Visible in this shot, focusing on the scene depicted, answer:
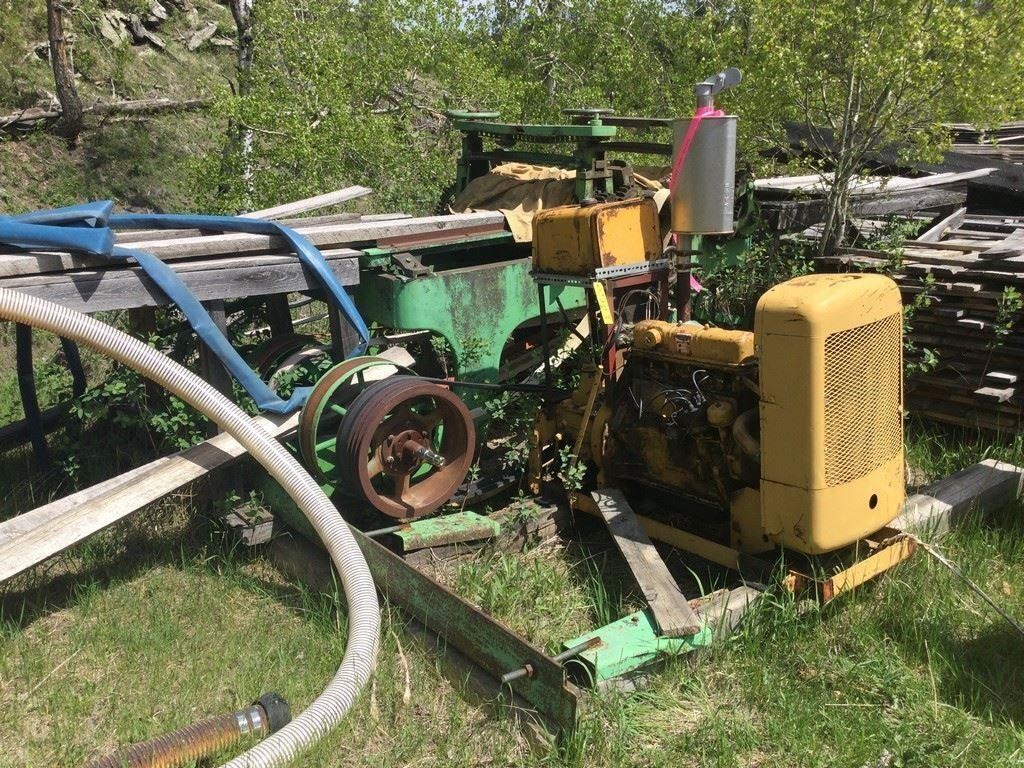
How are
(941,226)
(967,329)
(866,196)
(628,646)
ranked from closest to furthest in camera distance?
(628,646) < (967,329) < (941,226) < (866,196)

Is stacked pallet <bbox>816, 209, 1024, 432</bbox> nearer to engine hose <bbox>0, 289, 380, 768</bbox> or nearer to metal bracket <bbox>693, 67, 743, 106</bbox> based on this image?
metal bracket <bbox>693, 67, 743, 106</bbox>

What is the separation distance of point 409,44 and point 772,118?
3.98m

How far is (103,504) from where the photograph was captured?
4.07 metres

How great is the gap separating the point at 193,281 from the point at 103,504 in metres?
1.13

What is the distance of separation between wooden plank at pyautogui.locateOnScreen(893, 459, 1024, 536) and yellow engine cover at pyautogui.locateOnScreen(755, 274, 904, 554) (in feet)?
2.49

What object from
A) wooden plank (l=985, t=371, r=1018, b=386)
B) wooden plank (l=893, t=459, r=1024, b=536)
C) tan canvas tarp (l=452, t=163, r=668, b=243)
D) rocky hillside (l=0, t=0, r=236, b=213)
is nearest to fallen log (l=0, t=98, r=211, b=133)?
rocky hillside (l=0, t=0, r=236, b=213)

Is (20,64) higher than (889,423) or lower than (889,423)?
higher

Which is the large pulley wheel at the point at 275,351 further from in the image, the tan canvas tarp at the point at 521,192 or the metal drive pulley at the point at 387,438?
the tan canvas tarp at the point at 521,192

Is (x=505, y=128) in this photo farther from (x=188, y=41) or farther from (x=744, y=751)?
(x=188, y=41)

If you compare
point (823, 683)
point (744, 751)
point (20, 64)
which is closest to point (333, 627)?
point (744, 751)

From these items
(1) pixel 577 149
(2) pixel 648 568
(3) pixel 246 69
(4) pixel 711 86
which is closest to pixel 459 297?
(1) pixel 577 149

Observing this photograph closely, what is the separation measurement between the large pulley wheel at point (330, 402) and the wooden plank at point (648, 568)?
131 cm

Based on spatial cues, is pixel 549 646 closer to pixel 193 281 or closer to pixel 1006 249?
pixel 193 281

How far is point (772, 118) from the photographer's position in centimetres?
666
